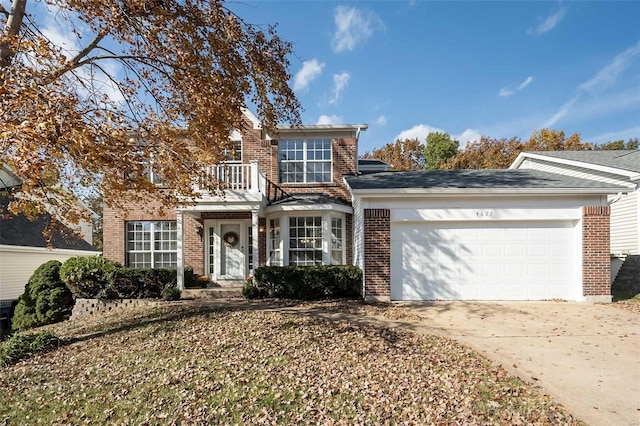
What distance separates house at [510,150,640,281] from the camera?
12555 millimetres

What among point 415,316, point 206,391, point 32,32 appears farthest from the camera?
point 415,316

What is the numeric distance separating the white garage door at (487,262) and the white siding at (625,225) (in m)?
4.83

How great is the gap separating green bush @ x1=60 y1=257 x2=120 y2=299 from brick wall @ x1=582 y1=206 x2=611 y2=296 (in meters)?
14.2

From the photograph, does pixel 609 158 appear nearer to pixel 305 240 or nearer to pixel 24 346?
pixel 305 240

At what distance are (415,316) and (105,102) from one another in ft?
27.8

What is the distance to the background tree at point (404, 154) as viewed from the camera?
119ft

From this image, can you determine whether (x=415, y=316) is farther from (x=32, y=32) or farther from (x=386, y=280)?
(x=32, y=32)

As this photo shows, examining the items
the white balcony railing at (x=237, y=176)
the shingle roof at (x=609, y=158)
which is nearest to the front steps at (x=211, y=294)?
the white balcony railing at (x=237, y=176)

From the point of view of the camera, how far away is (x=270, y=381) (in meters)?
4.77

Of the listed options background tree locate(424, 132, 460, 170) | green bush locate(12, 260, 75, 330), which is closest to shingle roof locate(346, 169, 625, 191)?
green bush locate(12, 260, 75, 330)

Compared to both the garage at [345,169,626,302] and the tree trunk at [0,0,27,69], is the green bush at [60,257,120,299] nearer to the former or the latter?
the tree trunk at [0,0,27,69]

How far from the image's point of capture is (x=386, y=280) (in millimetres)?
10031

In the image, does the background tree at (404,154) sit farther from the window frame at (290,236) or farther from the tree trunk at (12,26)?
the tree trunk at (12,26)

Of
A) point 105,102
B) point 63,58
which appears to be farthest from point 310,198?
point 63,58
